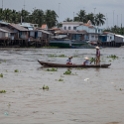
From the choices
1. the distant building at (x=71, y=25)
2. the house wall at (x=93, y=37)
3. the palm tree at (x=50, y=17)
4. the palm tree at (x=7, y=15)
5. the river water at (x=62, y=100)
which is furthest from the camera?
the palm tree at (x=50, y=17)

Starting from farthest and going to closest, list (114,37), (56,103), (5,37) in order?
(114,37)
(5,37)
(56,103)

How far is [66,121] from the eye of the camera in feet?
33.1

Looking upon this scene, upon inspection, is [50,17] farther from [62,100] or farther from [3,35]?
[62,100]

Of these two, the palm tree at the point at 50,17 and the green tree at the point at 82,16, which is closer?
the palm tree at the point at 50,17

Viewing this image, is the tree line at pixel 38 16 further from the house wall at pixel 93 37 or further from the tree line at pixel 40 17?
the house wall at pixel 93 37

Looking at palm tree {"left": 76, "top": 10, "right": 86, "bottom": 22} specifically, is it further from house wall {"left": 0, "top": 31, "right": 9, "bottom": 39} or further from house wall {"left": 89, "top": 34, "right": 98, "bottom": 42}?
house wall {"left": 0, "top": 31, "right": 9, "bottom": 39}

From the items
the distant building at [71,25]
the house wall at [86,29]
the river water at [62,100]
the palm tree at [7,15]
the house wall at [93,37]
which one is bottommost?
the river water at [62,100]

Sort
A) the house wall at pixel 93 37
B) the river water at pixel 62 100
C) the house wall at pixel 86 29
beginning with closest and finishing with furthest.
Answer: the river water at pixel 62 100
the house wall at pixel 86 29
the house wall at pixel 93 37

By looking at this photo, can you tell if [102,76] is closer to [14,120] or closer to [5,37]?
[14,120]

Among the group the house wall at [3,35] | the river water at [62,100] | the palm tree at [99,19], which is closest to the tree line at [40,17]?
the palm tree at [99,19]

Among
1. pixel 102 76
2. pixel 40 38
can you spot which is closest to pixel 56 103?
pixel 102 76

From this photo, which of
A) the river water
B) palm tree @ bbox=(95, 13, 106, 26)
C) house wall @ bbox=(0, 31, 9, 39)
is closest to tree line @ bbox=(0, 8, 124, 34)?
palm tree @ bbox=(95, 13, 106, 26)

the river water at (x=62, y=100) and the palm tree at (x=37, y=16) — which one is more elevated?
the palm tree at (x=37, y=16)

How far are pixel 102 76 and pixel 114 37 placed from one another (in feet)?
222
